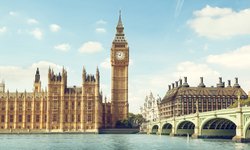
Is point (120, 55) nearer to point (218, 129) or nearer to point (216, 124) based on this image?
point (218, 129)

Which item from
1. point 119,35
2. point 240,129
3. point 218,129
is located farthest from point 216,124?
point 119,35

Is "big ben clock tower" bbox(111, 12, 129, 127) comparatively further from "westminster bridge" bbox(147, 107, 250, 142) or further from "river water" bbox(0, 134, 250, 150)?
"river water" bbox(0, 134, 250, 150)

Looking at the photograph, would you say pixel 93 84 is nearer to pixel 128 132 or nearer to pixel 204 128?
pixel 128 132

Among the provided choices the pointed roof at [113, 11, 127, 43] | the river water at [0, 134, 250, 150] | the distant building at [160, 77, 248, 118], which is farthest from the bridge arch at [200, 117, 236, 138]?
the pointed roof at [113, 11, 127, 43]

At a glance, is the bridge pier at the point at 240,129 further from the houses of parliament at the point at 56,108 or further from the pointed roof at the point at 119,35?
the pointed roof at the point at 119,35

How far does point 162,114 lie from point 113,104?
33856mm

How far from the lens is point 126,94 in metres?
162

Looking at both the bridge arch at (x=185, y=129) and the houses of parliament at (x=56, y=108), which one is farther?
the houses of parliament at (x=56, y=108)

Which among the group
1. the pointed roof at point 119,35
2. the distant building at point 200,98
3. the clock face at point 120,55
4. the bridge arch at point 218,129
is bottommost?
the bridge arch at point 218,129

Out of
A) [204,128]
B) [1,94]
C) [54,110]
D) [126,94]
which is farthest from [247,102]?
[1,94]

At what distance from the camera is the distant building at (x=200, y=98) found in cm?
16200

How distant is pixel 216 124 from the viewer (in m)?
86.1

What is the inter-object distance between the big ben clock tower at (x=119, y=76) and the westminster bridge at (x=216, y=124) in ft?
102

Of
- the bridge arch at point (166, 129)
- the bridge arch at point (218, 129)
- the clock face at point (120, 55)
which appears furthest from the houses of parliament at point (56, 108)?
the bridge arch at point (218, 129)
